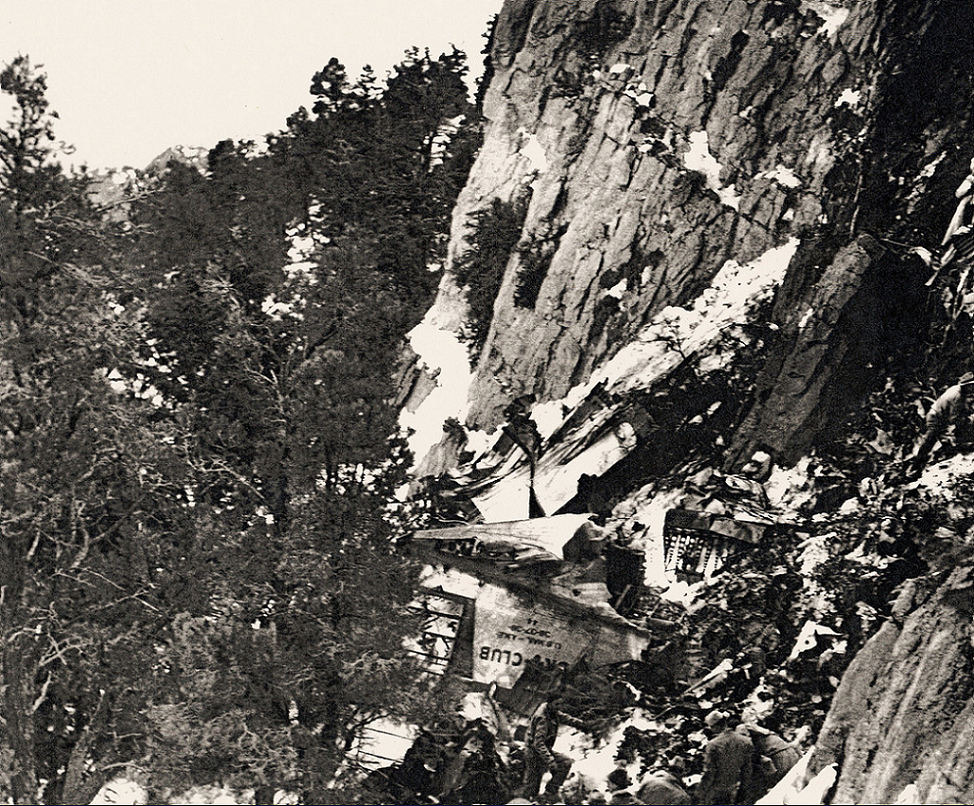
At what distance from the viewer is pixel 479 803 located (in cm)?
890

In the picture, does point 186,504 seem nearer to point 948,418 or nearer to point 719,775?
point 719,775

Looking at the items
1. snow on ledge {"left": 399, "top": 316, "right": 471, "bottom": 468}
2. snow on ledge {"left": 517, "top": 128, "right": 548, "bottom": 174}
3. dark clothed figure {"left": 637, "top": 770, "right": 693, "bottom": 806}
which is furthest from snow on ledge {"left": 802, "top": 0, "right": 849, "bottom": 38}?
dark clothed figure {"left": 637, "top": 770, "right": 693, "bottom": 806}

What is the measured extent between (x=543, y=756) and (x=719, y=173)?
457 centimetres

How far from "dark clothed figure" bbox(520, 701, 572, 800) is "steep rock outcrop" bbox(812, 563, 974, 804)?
176 centimetres

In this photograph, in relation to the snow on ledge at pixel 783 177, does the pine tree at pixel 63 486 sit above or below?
below

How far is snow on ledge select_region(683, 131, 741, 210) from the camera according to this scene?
1013 centimetres

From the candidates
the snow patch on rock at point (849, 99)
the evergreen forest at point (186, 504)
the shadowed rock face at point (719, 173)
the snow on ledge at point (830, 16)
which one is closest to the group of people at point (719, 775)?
the evergreen forest at point (186, 504)

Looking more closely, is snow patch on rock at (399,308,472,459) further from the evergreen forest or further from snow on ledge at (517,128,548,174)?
snow on ledge at (517,128,548,174)

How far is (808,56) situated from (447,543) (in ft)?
15.2

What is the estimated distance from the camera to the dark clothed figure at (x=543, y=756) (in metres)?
8.87

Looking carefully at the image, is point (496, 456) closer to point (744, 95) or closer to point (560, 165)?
point (560, 165)

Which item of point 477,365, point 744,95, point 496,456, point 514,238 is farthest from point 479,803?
point 744,95

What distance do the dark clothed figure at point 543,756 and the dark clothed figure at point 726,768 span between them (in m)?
0.94

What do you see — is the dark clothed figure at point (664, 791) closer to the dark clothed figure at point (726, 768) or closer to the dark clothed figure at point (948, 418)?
the dark clothed figure at point (726, 768)
